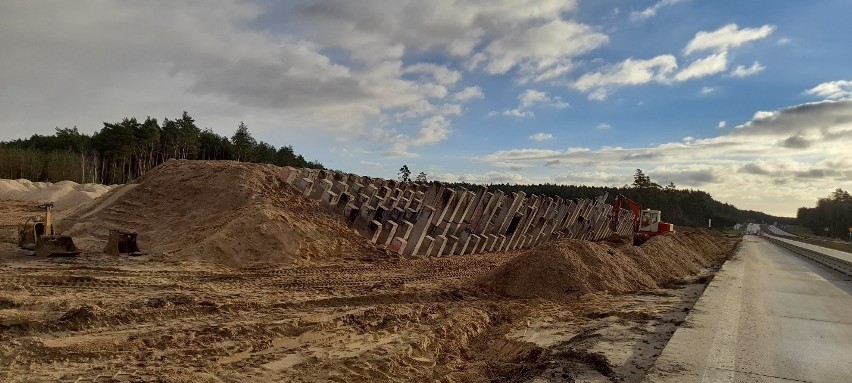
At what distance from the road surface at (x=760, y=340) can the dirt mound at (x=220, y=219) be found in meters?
9.03

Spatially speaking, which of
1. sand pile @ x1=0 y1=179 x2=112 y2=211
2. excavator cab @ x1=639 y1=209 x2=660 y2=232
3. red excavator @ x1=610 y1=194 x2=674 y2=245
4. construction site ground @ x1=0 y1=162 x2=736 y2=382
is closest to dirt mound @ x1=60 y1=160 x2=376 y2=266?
construction site ground @ x1=0 y1=162 x2=736 y2=382

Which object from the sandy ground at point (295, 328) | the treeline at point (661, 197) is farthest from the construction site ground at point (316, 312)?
the treeline at point (661, 197)

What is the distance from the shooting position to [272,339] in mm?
6125

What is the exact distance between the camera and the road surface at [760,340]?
17.0 feet

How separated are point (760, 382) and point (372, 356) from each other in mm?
3798

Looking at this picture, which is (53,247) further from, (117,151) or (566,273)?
(117,151)

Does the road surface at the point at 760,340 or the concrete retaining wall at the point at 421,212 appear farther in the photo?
the concrete retaining wall at the point at 421,212

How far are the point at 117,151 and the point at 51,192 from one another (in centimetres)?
1875

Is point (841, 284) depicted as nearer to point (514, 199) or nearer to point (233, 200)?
point (514, 199)

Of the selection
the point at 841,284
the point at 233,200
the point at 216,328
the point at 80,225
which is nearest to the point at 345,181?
the point at 233,200

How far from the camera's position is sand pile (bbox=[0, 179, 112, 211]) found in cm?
2528

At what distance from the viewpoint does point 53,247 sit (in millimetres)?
11289

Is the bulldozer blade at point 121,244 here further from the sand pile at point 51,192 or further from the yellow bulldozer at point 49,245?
the sand pile at point 51,192

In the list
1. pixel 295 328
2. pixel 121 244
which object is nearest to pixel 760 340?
pixel 295 328
